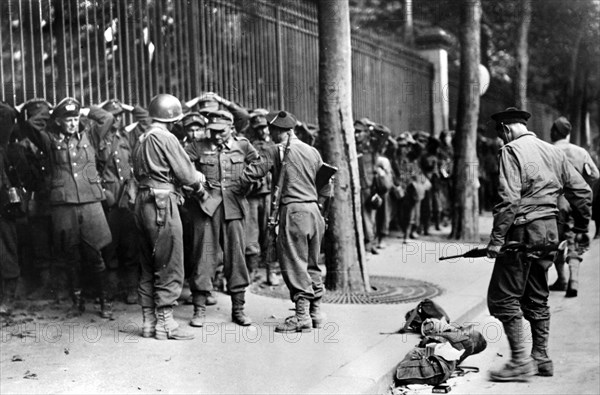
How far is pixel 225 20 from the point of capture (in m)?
11.6

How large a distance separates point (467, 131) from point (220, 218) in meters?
8.07

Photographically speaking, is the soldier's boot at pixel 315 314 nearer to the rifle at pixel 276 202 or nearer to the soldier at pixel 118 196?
the rifle at pixel 276 202

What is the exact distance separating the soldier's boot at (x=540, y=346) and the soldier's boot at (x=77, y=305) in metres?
4.12

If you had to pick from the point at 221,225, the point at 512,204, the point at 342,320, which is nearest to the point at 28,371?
the point at 221,225

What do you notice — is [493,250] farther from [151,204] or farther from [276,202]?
[151,204]

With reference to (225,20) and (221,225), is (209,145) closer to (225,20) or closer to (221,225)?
(221,225)

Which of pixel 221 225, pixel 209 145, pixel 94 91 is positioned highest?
pixel 94 91

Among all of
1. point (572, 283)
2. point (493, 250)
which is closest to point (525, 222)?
point (493, 250)

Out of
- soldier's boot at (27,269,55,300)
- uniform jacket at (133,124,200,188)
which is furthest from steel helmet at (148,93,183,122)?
soldier's boot at (27,269,55,300)

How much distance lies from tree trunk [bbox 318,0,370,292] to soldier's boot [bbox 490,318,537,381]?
323 centimetres

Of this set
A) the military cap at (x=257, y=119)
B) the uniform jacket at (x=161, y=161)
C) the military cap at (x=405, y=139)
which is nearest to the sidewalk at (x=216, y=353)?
the uniform jacket at (x=161, y=161)

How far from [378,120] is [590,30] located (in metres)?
8.51

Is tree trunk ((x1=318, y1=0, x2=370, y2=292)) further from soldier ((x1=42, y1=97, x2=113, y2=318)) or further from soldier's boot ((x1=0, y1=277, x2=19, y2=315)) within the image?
soldier's boot ((x1=0, y1=277, x2=19, y2=315))

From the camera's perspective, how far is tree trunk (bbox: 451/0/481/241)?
14.8 m
